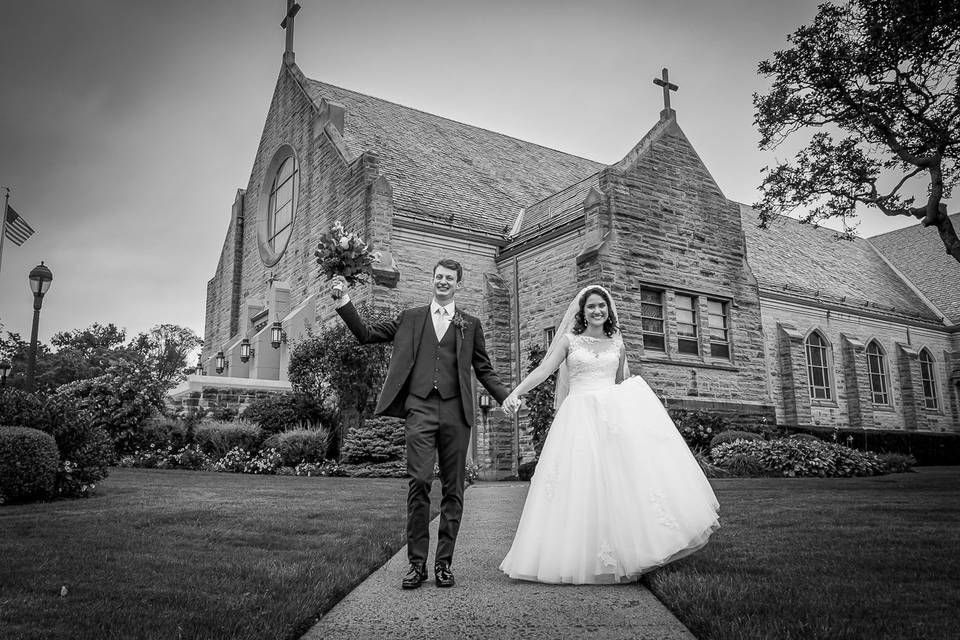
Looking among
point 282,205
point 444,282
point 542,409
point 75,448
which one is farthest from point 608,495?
point 282,205

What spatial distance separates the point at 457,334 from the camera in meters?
5.25

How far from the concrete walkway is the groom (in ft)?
0.91

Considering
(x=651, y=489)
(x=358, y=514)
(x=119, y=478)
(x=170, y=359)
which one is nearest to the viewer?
(x=651, y=489)

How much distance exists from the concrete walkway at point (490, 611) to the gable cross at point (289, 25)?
24372 millimetres

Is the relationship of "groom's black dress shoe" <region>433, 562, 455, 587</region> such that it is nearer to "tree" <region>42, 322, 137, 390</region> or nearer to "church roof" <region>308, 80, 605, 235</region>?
"church roof" <region>308, 80, 605, 235</region>

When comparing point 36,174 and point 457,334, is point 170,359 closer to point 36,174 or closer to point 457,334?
point 36,174

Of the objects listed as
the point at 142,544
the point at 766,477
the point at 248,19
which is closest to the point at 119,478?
Result: the point at 142,544

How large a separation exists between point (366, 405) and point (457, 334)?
1261cm

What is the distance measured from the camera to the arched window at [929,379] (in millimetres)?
29750

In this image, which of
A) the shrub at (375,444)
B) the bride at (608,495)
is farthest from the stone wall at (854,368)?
the bride at (608,495)

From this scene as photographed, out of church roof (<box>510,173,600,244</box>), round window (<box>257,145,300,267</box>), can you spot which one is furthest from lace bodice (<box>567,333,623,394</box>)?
round window (<box>257,145,300,267</box>)

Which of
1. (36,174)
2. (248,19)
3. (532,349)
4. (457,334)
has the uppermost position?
(248,19)

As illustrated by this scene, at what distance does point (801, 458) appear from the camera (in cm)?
1562

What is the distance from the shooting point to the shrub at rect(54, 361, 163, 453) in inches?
695
